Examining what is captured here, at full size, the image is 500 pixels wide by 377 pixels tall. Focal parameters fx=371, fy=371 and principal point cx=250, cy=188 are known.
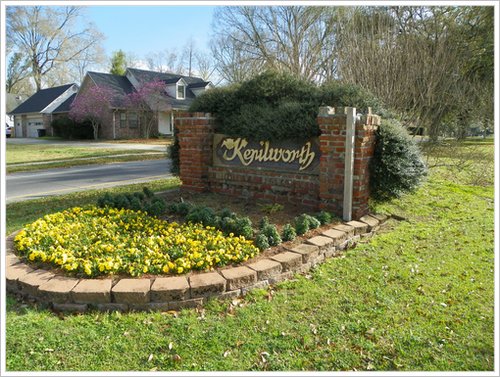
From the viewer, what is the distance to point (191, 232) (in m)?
4.20

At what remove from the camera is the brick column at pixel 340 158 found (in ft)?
15.8

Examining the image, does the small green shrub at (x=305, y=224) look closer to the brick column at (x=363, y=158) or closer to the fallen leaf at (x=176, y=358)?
the brick column at (x=363, y=158)

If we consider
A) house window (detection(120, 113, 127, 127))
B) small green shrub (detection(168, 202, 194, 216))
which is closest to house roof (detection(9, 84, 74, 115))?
house window (detection(120, 113, 127, 127))

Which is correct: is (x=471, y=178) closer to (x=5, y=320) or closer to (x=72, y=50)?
(x=5, y=320)

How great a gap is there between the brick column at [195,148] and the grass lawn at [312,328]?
3.16 metres

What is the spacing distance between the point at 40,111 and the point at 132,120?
10.1 metres

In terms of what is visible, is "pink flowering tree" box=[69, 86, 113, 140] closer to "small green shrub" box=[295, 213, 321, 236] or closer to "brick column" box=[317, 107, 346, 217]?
"brick column" box=[317, 107, 346, 217]

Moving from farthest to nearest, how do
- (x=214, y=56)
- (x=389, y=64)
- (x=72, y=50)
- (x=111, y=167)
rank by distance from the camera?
(x=72, y=50)
(x=214, y=56)
(x=111, y=167)
(x=389, y=64)

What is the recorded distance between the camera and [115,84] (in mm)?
30953

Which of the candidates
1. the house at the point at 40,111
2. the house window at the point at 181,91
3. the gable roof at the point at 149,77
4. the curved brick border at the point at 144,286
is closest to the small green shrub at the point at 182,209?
the curved brick border at the point at 144,286

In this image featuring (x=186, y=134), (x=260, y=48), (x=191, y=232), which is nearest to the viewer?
(x=191, y=232)

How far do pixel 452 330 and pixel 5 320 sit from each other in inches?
130

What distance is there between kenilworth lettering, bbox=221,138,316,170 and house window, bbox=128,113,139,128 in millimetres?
25789

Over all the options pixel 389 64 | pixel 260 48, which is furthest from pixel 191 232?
pixel 260 48
